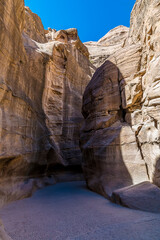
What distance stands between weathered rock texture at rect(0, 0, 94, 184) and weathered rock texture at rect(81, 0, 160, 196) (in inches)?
159

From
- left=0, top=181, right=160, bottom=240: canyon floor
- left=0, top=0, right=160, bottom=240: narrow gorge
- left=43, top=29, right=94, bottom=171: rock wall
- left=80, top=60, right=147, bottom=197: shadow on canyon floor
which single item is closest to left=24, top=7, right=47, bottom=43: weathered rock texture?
left=43, top=29, right=94, bottom=171: rock wall

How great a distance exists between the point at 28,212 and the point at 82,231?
2899 mm

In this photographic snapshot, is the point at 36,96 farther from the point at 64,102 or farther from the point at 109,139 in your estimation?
the point at 109,139

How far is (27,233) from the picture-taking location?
4.09m

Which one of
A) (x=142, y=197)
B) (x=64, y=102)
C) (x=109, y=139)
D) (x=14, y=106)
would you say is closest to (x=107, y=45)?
(x=64, y=102)

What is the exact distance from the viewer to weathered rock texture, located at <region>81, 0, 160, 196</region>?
7125 mm

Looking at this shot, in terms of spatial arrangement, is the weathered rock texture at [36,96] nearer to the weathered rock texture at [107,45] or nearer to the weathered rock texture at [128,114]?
the weathered rock texture at [128,114]

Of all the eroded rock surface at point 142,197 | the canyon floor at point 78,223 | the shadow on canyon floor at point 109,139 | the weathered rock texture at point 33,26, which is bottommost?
the canyon floor at point 78,223

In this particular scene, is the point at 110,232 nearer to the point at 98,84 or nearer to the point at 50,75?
the point at 98,84

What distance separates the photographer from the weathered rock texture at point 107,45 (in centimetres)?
2929

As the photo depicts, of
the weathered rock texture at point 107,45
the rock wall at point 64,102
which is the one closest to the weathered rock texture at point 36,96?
the rock wall at point 64,102

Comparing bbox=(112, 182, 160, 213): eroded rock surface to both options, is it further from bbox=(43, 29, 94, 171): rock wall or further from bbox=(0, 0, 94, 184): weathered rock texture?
bbox=(43, 29, 94, 171): rock wall

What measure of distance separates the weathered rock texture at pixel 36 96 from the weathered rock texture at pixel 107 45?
6459mm

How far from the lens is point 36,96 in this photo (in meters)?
13.1
